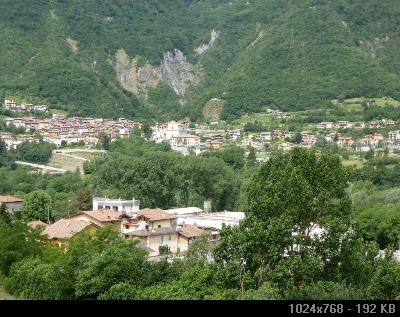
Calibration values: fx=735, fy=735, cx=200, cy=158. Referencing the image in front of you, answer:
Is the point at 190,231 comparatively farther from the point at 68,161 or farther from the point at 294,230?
the point at 68,161

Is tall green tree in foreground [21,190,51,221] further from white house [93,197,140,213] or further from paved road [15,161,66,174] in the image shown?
paved road [15,161,66,174]

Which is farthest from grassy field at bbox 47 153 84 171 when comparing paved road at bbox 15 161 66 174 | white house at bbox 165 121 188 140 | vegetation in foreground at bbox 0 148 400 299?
vegetation in foreground at bbox 0 148 400 299

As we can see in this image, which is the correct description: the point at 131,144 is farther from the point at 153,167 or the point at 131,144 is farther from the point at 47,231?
the point at 47,231

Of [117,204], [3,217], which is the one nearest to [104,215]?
[117,204]

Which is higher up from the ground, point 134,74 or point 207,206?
point 134,74

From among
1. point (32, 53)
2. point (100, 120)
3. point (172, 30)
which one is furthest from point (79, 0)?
point (100, 120)

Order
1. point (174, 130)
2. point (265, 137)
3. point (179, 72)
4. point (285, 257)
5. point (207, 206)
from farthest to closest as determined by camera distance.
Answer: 1. point (179, 72)
2. point (174, 130)
3. point (265, 137)
4. point (207, 206)
5. point (285, 257)

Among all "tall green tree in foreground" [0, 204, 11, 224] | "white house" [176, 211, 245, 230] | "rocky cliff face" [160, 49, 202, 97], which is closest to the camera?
"tall green tree in foreground" [0, 204, 11, 224]
